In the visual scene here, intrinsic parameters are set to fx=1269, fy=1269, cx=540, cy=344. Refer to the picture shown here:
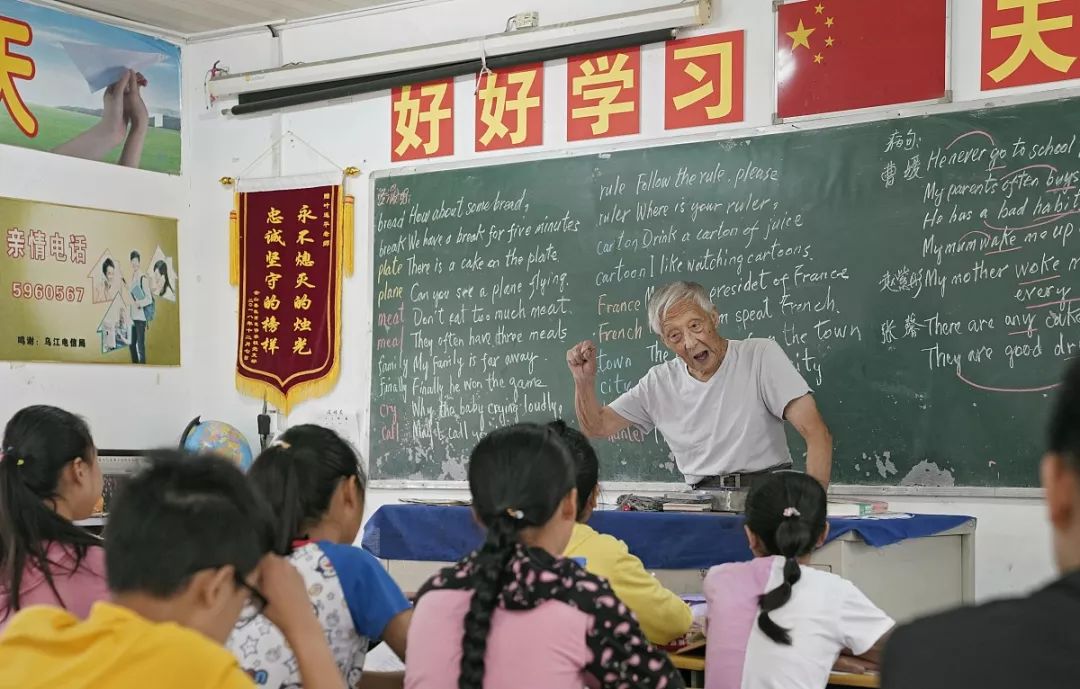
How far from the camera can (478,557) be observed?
71.7 inches

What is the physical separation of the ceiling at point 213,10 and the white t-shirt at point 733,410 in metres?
2.45

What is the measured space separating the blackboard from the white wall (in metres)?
0.11

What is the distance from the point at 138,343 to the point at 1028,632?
5.66 metres

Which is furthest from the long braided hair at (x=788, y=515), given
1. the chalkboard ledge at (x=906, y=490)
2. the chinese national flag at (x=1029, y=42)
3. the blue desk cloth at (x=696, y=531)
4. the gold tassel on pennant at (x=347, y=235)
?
the gold tassel on pennant at (x=347, y=235)

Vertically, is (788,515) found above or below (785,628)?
above

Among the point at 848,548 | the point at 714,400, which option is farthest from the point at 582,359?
the point at 848,548

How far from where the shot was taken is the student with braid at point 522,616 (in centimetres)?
176

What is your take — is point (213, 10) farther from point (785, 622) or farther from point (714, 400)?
point (785, 622)

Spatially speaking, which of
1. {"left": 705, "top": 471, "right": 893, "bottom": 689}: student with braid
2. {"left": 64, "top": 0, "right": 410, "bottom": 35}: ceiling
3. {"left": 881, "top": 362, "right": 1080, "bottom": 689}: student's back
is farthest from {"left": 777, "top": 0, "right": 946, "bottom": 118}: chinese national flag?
{"left": 881, "top": 362, "right": 1080, "bottom": 689}: student's back

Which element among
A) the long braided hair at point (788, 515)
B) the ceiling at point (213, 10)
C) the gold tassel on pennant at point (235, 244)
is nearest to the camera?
the long braided hair at point (788, 515)

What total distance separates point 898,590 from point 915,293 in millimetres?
1341

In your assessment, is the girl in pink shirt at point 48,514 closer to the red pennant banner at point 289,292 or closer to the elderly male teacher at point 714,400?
the elderly male teacher at point 714,400

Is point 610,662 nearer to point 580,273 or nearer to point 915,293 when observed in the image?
point 915,293

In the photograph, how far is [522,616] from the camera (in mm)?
1768
